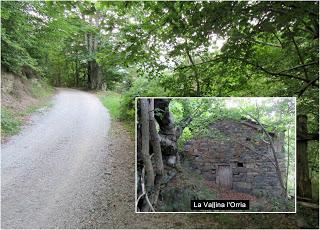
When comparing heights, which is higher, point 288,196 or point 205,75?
point 205,75

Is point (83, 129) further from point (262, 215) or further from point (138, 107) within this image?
point (262, 215)

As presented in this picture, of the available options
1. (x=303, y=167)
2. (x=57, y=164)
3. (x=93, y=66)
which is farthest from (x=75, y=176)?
(x=303, y=167)

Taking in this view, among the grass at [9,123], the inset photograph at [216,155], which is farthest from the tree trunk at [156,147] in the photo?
the grass at [9,123]

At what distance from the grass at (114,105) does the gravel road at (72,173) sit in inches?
2.8

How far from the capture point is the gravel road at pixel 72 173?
3.28 metres

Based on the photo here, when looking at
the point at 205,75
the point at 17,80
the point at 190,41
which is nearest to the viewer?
the point at 190,41

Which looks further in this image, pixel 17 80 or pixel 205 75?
pixel 17 80

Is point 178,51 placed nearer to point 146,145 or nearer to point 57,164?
point 146,145

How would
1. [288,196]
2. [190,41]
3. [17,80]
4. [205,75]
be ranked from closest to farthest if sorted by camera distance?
[288,196], [190,41], [205,75], [17,80]

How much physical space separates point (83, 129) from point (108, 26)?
1.27m

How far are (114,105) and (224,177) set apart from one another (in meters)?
1.57

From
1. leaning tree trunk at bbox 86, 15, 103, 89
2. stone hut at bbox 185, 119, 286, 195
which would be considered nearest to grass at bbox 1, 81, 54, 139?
leaning tree trunk at bbox 86, 15, 103, 89

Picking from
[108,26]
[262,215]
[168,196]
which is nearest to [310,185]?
[262,215]

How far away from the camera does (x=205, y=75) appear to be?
12.2ft
